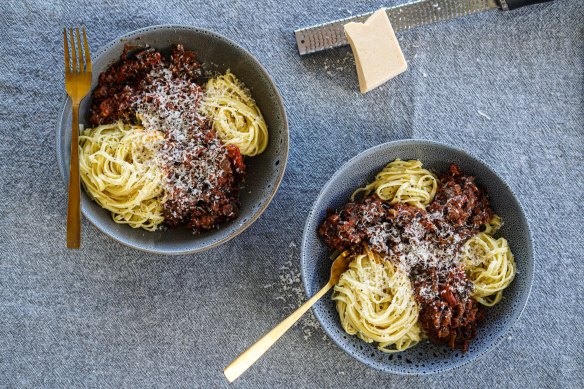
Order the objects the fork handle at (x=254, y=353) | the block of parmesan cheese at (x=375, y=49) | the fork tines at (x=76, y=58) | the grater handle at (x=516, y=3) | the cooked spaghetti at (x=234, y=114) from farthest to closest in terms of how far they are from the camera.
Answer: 1. the grater handle at (x=516, y=3)
2. the block of parmesan cheese at (x=375, y=49)
3. the cooked spaghetti at (x=234, y=114)
4. the fork tines at (x=76, y=58)
5. the fork handle at (x=254, y=353)

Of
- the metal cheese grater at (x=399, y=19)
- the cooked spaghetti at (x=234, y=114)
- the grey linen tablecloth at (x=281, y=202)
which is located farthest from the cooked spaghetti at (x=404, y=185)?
the metal cheese grater at (x=399, y=19)

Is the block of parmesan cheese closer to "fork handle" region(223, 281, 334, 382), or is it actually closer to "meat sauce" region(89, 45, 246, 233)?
"meat sauce" region(89, 45, 246, 233)

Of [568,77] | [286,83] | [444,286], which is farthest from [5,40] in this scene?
[568,77]

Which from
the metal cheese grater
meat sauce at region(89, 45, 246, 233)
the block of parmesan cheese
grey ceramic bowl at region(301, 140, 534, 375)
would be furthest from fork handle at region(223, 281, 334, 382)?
the metal cheese grater

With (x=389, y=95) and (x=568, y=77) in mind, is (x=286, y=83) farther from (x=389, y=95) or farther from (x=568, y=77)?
(x=568, y=77)

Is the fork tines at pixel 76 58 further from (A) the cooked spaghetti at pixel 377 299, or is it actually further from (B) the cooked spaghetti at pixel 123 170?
(A) the cooked spaghetti at pixel 377 299

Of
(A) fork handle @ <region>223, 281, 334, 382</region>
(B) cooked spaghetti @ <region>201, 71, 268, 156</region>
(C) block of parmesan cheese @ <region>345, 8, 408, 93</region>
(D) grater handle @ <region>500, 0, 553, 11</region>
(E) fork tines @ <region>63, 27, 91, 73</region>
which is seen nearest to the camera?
(A) fork handle @ <region>223, 281, 334, 382</region>
